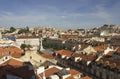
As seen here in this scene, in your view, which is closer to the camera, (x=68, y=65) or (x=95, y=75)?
(x=95, y=75)

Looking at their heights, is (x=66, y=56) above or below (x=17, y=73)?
below

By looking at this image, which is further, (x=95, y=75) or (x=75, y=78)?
→ (x=95, y=75)

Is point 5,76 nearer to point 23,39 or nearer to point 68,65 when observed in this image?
point 68,65

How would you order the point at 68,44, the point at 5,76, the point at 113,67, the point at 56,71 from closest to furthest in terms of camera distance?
the point at 5,76 → the point at 56,71 → the point at 113,67 → the point at 68,44

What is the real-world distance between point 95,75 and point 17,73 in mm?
24348

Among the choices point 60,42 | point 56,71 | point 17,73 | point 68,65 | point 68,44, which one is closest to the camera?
point 17,73

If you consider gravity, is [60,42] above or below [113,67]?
below

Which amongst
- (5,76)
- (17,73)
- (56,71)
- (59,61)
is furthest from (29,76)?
(59,61)

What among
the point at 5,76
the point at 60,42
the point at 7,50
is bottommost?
the point at 60,42

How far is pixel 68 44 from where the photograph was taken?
390ft

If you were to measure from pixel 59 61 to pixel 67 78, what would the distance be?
2824 cm

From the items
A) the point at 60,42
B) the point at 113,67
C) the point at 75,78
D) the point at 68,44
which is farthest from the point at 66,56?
the point at 60,42

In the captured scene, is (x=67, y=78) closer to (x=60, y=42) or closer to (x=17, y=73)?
(x=17, y=73)

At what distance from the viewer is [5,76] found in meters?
24.3
